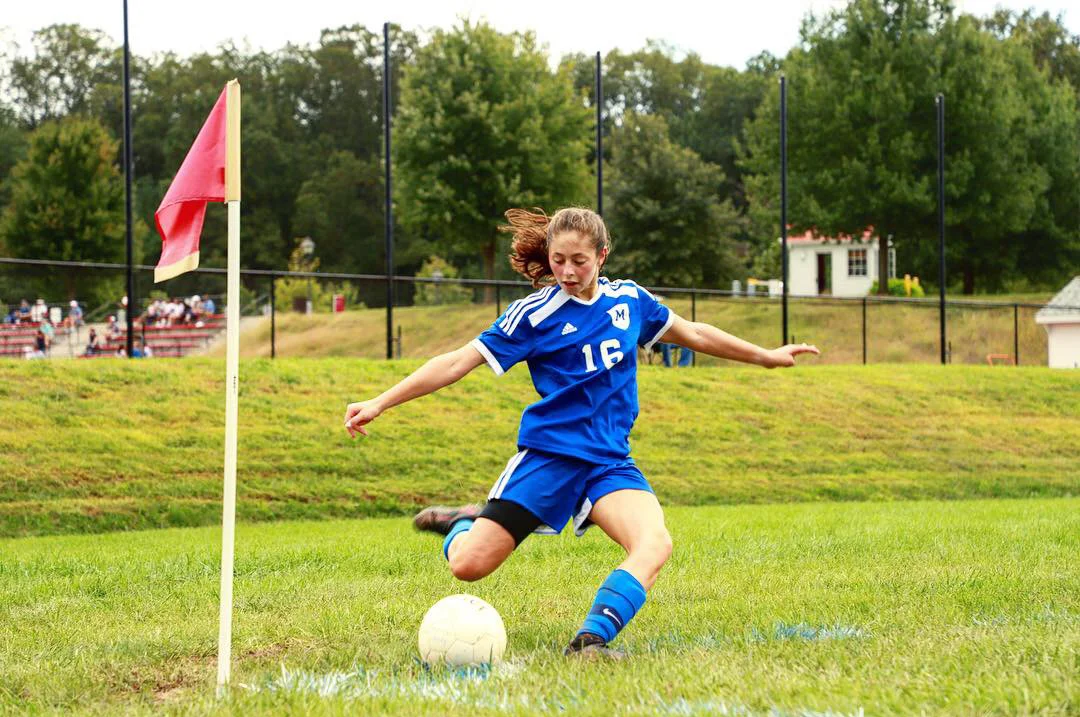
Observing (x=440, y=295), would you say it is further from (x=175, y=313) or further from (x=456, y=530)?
(x=456, y=530)

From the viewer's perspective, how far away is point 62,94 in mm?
73562

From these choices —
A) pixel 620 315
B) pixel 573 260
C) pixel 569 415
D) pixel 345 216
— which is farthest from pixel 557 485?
pixel 345 216

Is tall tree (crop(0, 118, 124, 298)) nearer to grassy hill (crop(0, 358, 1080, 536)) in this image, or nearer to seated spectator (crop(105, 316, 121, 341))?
seated spectator (crop(105, 316, 121, 341))

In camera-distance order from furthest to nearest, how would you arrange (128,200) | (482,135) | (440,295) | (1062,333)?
(482,135) → (440,295) → (1062,333) → (128,200)

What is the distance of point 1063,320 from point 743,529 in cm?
3031

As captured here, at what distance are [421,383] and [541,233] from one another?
36.1 inches

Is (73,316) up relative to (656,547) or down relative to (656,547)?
up

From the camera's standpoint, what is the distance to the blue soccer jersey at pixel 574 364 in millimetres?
5230

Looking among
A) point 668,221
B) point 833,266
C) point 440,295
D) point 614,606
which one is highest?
point 668,221

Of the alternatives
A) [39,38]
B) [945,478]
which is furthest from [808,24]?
[39,38]

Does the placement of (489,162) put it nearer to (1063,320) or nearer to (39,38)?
(1063,320)

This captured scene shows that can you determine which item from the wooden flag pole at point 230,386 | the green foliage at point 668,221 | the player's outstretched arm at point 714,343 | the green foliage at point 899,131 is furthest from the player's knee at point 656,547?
the green foliage at point 668,221

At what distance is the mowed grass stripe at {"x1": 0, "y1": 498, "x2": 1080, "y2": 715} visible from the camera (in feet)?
13.2

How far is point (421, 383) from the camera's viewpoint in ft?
17.1
